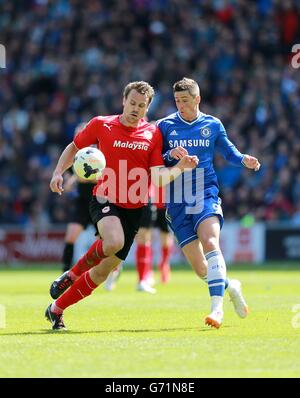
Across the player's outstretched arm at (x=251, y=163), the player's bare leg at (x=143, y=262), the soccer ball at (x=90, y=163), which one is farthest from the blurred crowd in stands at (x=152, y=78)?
the soccer ball at (x=90, y=163)

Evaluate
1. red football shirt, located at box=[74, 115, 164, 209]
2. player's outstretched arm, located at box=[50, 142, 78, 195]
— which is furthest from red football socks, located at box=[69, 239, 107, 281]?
player's outstretched arm, located at box=[50, 142, 78, 195]

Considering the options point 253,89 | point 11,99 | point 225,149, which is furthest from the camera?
point 11,99

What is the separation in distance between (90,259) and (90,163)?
97 cm

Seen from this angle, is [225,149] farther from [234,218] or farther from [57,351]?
[234,218]

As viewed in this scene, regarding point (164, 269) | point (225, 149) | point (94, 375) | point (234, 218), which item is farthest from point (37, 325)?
point (234, 218)

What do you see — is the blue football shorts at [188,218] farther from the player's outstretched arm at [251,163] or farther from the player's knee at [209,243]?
the player's outstretched arm at [251,163]

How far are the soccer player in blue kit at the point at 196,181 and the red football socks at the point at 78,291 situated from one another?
114 centimetres

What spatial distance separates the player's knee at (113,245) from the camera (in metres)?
9.91

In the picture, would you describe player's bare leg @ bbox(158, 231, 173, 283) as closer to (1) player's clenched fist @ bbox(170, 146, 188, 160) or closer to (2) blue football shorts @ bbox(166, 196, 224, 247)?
(2) blue football shorts @ bbox(166, 196, 224, 247)

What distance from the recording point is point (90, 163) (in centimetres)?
1002

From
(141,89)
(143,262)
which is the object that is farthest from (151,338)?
(143,262)

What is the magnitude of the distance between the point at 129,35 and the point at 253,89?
4689 mm

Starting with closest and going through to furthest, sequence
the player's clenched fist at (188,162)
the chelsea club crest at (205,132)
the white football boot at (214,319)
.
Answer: the white football boot at (214,319), the player's clenched fist at (188,162), the chelsea club crest at (205,132)

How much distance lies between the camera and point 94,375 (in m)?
7.31
